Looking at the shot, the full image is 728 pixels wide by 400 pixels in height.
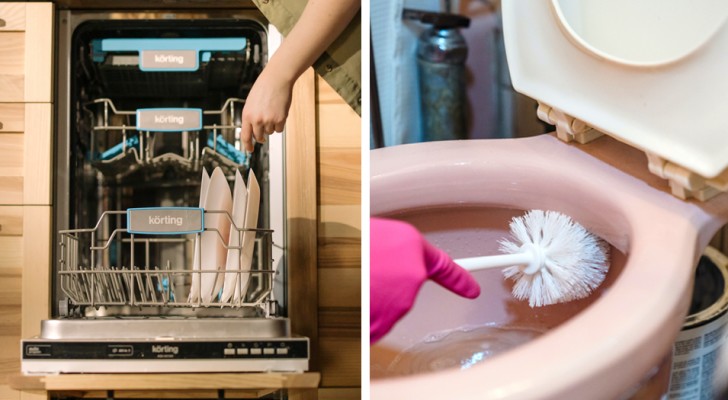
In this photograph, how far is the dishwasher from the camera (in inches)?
39.3

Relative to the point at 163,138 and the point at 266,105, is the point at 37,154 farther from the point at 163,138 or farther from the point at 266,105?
the point at 266,105

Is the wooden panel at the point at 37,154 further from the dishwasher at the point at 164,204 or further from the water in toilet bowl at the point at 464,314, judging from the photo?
the water in toilet bowl at the point at 464,314

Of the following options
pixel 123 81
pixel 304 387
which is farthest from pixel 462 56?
pixel 123 81

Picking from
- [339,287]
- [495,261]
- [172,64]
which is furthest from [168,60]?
[495,261]

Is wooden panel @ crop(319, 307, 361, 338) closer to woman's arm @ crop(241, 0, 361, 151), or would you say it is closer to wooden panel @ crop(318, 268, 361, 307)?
wooden panel @ crop(318, 268, 361, 307)

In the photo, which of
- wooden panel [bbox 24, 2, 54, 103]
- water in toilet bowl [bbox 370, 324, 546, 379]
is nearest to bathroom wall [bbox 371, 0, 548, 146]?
water in toilet bowl [bbox 370, 324, 546, 379]

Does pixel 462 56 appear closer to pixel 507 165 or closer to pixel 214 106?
pixel 507 165

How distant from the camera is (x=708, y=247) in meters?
0.77

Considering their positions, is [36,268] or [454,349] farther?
[36,268]

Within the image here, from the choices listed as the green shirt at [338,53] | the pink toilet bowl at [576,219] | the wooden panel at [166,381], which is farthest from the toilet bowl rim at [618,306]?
the wooden panel at [166,381]

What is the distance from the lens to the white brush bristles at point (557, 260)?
783 millimetres

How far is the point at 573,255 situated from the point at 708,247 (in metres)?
0.14

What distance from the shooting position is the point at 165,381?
0.99m

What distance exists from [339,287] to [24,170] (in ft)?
1.78
